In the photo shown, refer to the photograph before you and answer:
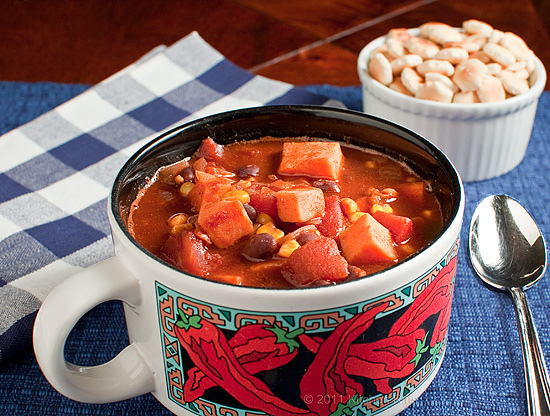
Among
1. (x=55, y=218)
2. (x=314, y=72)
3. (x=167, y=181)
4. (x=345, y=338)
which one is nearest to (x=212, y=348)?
(x=345, y=338)

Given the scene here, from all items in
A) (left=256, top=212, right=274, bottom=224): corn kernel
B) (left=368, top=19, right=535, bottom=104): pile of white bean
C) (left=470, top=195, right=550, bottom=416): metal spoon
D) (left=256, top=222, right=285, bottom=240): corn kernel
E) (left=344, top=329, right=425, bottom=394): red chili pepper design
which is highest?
(left=256, top=222, right=285, bottom=240): corn kernel

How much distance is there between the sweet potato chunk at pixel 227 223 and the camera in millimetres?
1358

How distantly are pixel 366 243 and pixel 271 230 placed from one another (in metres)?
0.18

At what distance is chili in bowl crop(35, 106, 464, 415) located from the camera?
110 centimetres

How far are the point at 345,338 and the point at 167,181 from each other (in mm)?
633

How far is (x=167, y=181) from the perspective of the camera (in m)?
1.58

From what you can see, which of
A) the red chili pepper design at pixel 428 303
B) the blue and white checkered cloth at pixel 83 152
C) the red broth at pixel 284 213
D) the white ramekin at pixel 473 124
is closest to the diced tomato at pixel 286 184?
the red broth at pixel 284 213

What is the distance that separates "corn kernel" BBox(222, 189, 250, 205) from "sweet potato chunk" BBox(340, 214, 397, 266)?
0.21m

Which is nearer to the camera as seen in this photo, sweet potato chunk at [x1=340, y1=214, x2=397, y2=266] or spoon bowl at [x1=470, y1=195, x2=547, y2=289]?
sweet potato chunk at [x1=340, y1=214, x2=397, y2=266]

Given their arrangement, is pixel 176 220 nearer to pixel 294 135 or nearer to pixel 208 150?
pixel 208 150

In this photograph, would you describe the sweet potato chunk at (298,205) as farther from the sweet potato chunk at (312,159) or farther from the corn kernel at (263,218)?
the sweet potato chunk at (312,159)

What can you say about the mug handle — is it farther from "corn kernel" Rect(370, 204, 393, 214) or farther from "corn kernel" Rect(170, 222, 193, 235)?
"corn kernel" Rect(370, 204, 393, 214)

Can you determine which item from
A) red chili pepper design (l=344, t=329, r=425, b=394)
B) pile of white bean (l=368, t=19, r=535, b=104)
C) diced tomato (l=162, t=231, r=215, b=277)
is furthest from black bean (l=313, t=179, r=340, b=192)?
pile of white bean (l=368, t=19, r=535, b=104)

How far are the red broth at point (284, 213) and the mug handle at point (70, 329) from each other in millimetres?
176
